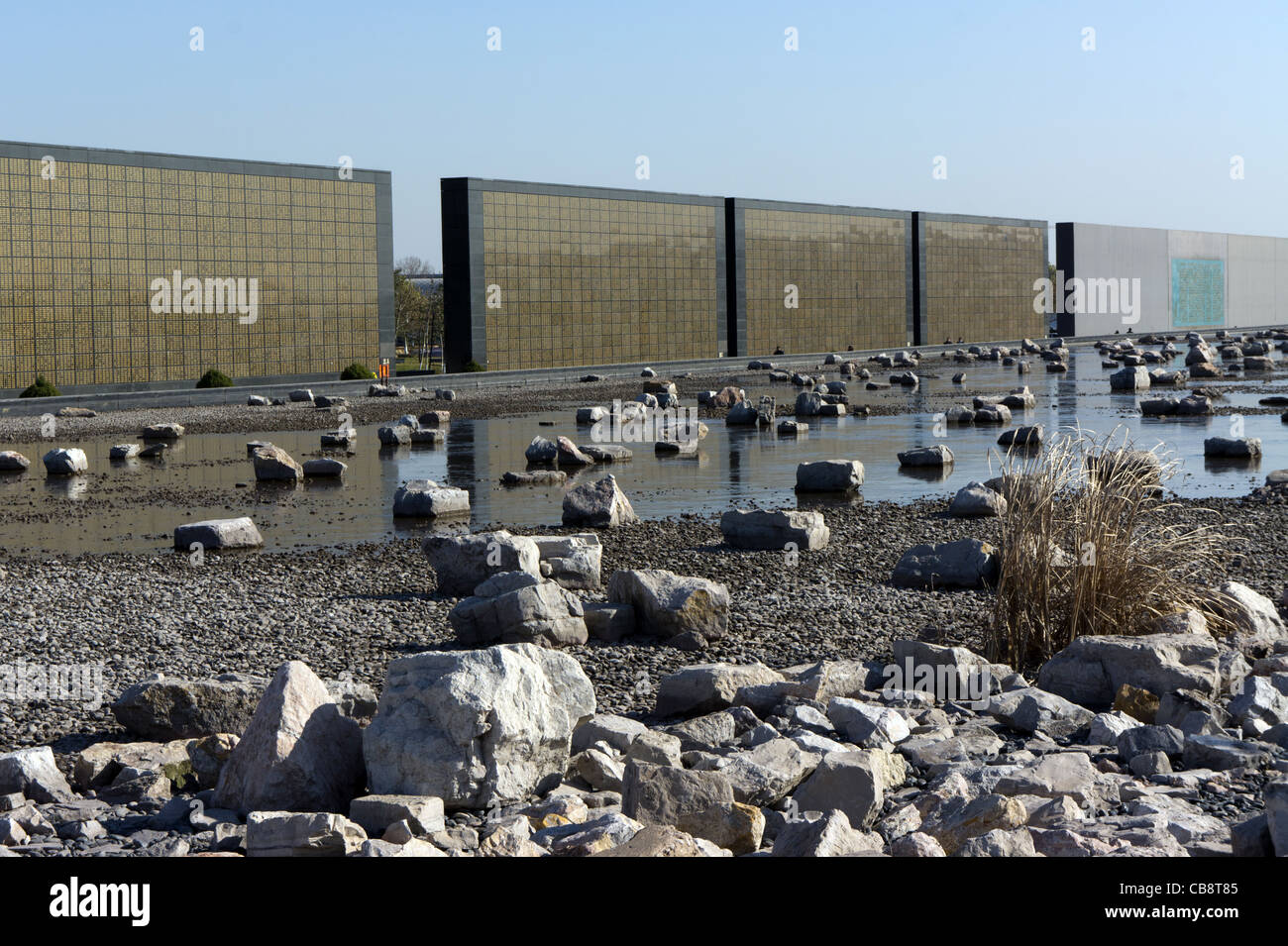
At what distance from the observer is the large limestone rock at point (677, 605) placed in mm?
8367

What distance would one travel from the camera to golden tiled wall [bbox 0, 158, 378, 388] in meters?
35.8

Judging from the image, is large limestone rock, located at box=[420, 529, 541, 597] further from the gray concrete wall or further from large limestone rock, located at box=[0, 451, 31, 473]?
the gray concrete wall

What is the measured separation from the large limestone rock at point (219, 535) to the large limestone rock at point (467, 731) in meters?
7.25

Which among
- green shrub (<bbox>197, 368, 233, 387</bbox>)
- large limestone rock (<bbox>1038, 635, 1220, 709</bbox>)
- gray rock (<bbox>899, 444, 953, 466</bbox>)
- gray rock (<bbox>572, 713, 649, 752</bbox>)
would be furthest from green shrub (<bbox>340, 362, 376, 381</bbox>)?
gray rock (<bbox>572, 713, 649, 752</bbox>)

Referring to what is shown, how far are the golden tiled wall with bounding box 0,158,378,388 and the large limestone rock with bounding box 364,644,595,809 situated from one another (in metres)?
34.1

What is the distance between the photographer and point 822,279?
2470 inches

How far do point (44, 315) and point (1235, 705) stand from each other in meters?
35.5

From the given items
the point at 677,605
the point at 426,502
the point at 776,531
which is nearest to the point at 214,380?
the point at 426,502

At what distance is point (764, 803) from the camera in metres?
5.16

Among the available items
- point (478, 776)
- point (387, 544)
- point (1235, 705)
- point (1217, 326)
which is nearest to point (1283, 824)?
point (1235, 705)

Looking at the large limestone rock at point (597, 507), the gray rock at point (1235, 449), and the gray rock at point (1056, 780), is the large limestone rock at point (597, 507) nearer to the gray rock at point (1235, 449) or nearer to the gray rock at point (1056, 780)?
the gray rock at point (1056, 780)

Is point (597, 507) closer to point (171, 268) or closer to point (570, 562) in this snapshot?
point (570, 562)

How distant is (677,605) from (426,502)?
634 centimetres

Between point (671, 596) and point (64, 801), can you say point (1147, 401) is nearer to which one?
point (671, 596)
